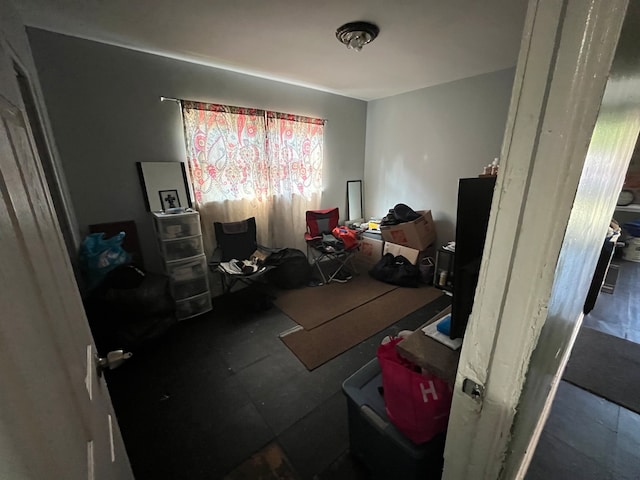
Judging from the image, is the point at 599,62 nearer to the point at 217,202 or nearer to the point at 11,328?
the point at 11,328

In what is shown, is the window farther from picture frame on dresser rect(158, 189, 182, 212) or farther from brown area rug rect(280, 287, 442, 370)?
brown area rug rect(280, 287, 442, 370)

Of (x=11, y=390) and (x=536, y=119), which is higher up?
(x=536, y=119)

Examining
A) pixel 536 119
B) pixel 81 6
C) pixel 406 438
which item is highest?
pixel 81 6

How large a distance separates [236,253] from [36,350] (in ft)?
8.31

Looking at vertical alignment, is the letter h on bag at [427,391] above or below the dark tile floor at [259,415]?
above

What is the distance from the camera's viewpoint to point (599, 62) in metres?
0.36

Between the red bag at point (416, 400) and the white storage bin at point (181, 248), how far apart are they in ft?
6.99

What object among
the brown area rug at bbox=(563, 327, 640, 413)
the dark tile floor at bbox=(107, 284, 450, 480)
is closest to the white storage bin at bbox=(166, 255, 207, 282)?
the dark tile floor at bbox=(107, 284, 450, 480)

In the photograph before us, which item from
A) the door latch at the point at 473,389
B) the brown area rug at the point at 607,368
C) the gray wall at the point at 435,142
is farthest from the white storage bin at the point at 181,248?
the brown area rug at the point at 607,368

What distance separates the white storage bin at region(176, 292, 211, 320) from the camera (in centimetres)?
245

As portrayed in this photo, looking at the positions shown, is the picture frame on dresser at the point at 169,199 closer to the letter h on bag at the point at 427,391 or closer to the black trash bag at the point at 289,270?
the black trash bag at the point at 289,270

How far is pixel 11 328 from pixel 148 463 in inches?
61.2

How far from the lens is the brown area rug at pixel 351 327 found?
206 centimetres

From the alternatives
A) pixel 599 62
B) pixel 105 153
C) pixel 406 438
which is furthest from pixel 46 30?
pixel 406 438
